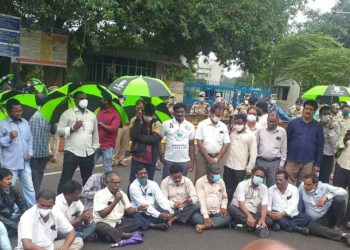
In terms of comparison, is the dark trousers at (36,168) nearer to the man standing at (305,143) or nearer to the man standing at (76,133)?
the man standing at (76,133)

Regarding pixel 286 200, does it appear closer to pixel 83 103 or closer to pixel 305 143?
pixel 305 143

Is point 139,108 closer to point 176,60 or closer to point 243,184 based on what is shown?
point 243,184

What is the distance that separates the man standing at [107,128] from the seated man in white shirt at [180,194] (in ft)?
3.78

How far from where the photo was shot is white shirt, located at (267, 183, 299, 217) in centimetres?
662

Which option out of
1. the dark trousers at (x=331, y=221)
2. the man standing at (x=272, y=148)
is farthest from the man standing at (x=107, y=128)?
the dark trousers at (x=331, y=221)

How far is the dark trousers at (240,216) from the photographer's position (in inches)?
256

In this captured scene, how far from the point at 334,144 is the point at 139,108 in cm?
342

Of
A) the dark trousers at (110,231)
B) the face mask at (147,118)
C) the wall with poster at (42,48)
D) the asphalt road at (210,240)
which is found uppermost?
the wall with poster at (42,48)

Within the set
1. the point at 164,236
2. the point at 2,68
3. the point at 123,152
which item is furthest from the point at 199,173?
the point at 2,68

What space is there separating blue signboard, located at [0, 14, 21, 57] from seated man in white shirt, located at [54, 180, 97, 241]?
6967mm

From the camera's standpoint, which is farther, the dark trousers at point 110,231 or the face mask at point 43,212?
the dark trousers at point 110,231

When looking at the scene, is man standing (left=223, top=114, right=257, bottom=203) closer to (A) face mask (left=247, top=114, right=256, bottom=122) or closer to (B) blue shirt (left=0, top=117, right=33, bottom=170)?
(A) face mask (left=247, top=114, right=256, bottom=122)

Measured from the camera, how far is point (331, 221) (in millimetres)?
6617

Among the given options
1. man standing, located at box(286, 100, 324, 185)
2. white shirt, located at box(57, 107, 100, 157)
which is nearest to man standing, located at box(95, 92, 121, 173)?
white shirt, located at box(57, 107, 100, 157)
